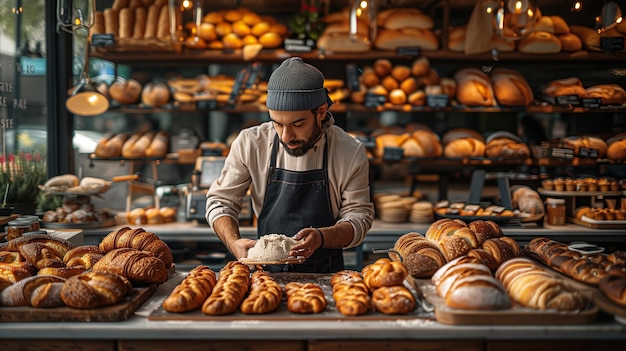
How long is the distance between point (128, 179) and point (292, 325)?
9.57 feet

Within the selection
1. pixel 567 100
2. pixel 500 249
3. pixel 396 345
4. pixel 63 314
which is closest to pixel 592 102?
pixel 567 100

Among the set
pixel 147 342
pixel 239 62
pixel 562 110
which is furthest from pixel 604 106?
pixel 147 342

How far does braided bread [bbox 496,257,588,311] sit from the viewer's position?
1.82m

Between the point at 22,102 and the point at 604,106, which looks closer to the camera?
the point at 22,102

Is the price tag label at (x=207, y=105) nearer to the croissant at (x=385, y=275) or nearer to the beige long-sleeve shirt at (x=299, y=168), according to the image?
the beige long-sleeve shirt at (x=299, y=168)

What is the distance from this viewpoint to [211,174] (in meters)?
4.35

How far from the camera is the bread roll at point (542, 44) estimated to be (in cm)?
446

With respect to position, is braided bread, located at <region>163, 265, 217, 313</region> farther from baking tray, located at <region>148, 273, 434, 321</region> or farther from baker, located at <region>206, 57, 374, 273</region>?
baker, located at <region>206, 57, 374, 273</region>

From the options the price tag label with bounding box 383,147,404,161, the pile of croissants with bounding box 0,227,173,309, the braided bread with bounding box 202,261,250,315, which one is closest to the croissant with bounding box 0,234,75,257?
the pile of croissants with bounding box 0,227,173,309

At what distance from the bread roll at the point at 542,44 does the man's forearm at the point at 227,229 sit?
116 inches

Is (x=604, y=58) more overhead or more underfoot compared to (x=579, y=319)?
more overhead

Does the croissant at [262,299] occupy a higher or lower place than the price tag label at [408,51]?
lower

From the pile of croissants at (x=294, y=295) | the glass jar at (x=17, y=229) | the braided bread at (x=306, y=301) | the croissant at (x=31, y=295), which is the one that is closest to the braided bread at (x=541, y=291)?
the pile of croissants at (x=294, y=295)

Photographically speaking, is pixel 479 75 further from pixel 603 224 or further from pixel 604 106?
pixel 603 224
